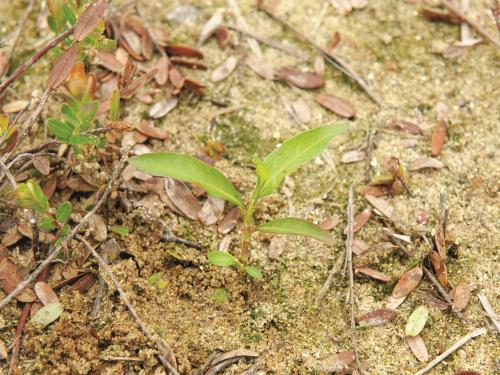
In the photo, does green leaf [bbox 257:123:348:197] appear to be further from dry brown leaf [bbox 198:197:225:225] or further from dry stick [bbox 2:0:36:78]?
dry stick [bbox 2:0:36:78]

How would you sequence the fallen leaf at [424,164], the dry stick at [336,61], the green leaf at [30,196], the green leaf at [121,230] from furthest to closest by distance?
the dry stick at [336,61] → the fallen leaf at [424,164] → the green leaf at [121,230] → the green leaf at [30,196]

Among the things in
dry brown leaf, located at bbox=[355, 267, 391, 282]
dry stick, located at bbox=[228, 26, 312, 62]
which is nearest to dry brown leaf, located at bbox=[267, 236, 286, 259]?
dry brown leaf, located at bbox=[355, 267, 391, 282]

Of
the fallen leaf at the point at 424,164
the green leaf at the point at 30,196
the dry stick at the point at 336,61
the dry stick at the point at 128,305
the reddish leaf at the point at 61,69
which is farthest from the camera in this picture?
the dry stick at the point at 336,61

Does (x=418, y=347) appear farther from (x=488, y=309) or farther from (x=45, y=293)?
(x=45, y=293)

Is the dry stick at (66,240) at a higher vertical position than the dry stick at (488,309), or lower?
higher

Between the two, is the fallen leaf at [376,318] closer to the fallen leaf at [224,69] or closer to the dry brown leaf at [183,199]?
the dry brown leaf at [183,199]

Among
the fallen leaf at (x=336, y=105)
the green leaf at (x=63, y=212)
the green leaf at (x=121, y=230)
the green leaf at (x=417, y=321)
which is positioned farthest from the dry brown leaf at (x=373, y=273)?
the green leaf at (x=63, y=212)

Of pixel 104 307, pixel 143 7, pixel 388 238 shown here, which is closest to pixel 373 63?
pixel 388 238
